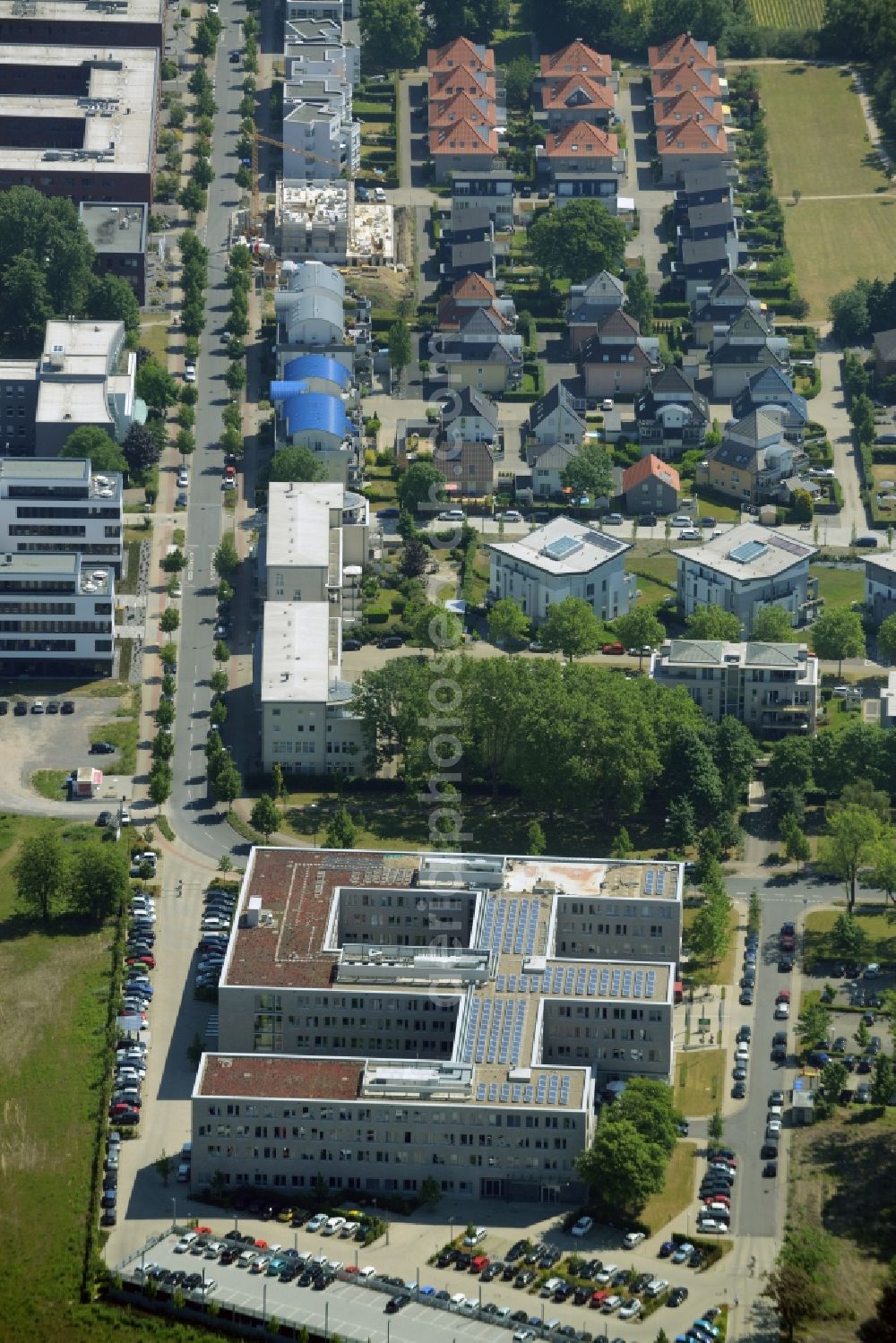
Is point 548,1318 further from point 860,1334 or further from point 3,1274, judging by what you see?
point 3,1274

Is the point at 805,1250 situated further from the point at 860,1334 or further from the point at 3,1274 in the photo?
the point at 3,1274

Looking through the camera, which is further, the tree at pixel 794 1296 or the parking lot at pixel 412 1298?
the parking lot at pixel 412 1298

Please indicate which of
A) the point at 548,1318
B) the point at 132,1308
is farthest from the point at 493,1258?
the point at 132,1308

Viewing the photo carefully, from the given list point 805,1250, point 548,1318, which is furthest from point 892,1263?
point 548,1318

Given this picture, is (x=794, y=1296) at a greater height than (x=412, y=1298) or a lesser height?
greater

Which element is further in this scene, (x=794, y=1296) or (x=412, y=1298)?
(x=412, y=1298)

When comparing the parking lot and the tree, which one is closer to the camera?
the tree
